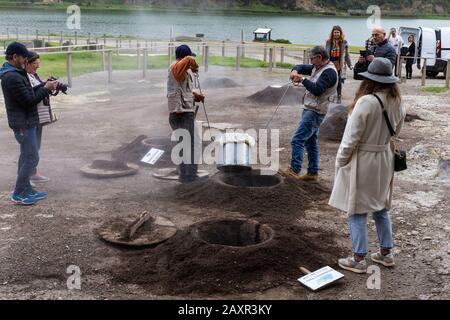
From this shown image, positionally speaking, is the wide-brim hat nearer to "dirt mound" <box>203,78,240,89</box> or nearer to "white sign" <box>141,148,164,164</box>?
"white sign" <box>141,148,164,164</box>

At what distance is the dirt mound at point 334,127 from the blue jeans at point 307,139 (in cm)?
298

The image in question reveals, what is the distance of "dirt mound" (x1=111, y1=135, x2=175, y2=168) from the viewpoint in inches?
333

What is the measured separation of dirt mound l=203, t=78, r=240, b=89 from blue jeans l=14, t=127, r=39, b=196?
39.4ft

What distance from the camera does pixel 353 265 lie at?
4.90m

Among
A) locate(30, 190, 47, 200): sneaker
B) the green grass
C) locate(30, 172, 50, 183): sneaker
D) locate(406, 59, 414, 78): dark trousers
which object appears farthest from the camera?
locate(406, 59, 414, 78): dark trousers

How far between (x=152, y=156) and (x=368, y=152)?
169 inches

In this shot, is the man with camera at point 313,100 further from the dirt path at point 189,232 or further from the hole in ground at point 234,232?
the hole in ground at point 234,232

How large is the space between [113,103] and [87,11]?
63319 mm

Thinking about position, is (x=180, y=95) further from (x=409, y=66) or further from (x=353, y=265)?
(x=409, y=66)

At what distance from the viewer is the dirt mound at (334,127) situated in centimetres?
1037

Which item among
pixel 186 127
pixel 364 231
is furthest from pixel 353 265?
pixel 186 127

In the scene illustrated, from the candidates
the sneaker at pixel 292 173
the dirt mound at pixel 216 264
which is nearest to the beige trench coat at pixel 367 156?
the dirt mound at pixel 216 264

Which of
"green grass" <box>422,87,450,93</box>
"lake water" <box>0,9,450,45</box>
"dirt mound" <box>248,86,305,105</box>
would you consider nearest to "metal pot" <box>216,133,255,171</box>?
"dirt mound" <box>248,86,305,105</box>
